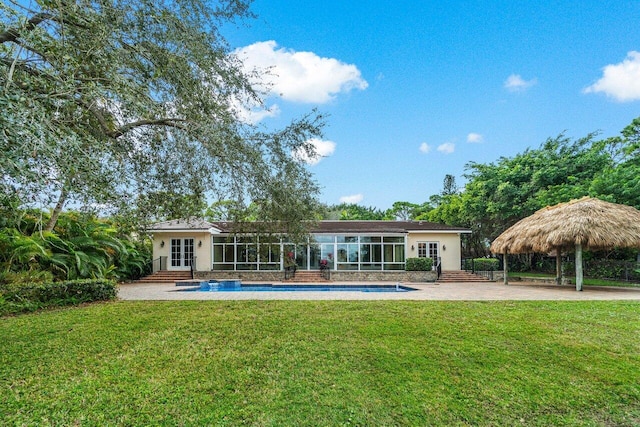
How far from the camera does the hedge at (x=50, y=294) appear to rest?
8977 mm

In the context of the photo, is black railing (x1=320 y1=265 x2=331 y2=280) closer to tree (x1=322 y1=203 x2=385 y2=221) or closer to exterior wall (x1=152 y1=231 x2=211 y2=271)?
exterior wall (x1=152 y1=231 x2=211 y2=271)

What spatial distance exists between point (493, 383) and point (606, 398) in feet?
4.63

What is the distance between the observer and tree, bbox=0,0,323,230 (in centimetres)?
366

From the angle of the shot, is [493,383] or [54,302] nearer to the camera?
[493,383]

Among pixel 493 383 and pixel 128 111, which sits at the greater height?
pixel 128 111

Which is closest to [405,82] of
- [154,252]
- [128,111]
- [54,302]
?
[128,111]

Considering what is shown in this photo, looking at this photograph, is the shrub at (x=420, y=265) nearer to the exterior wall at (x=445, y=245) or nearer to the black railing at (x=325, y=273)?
the exterior wall at (x=445, y=245)

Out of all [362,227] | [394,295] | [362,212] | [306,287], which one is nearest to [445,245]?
[362,227]

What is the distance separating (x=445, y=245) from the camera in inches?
909

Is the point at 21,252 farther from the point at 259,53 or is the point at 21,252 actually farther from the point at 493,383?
the point at 493,383

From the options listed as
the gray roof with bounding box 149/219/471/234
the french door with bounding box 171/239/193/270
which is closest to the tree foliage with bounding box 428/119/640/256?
the gray roof with bounding box 149/219/471/234

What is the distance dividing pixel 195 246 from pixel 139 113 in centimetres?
1903

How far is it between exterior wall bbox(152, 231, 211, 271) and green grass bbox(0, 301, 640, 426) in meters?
13.8

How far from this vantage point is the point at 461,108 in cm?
1712
